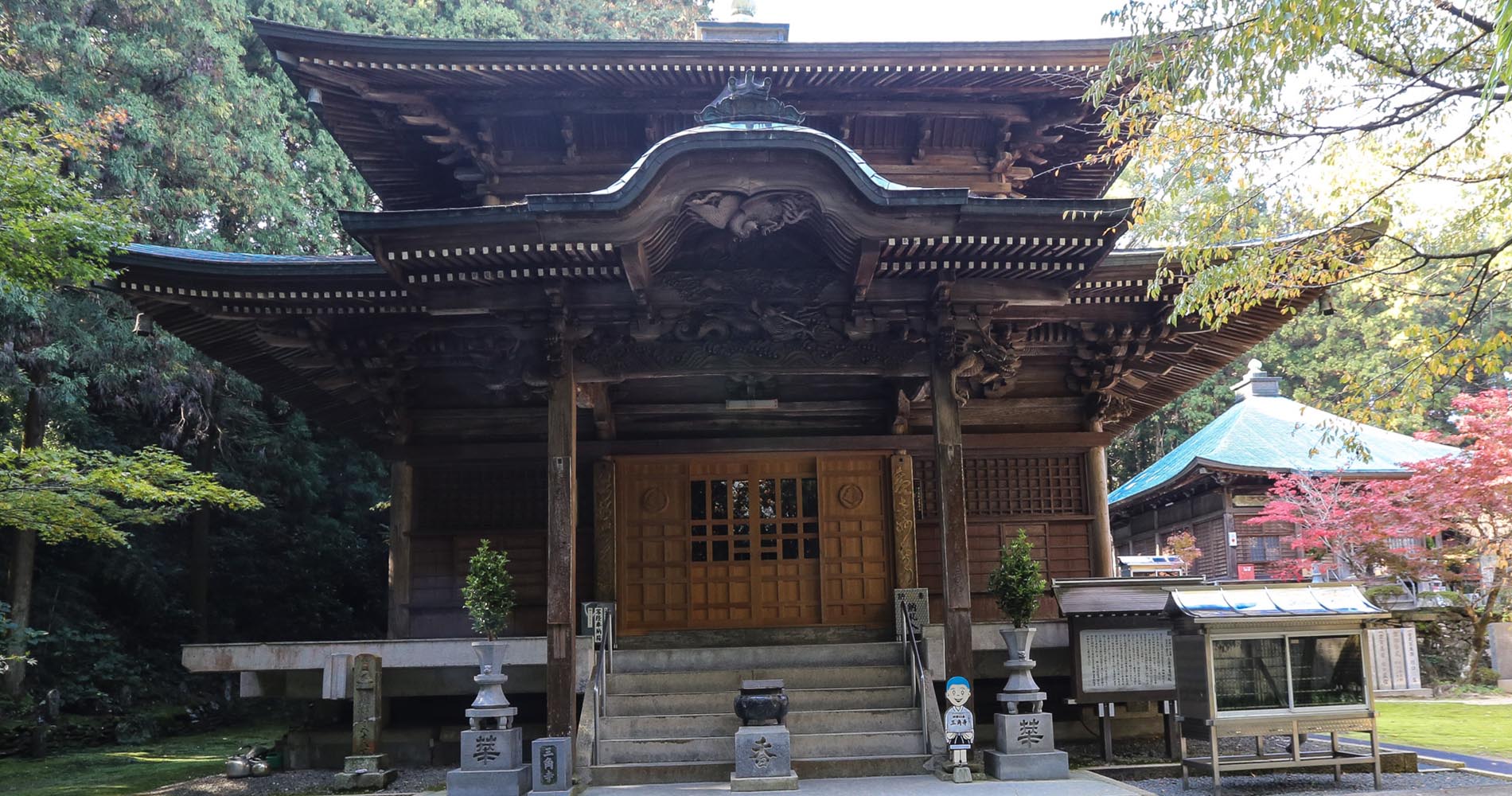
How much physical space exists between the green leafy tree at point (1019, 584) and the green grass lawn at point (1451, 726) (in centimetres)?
448

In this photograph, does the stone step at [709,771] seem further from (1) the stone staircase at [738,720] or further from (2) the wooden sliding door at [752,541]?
(2) the wooden sliding door at [752,541]

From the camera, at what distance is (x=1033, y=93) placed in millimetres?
12062

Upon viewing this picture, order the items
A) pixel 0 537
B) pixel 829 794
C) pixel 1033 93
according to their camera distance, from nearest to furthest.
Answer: pixel 829 794 < pixel 1033 93 < pixel 0 537

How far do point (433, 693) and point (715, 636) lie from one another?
10.1 ft

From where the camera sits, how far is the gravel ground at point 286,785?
10342 millimetres

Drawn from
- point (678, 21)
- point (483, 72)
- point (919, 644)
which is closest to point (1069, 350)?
point (919, 644)

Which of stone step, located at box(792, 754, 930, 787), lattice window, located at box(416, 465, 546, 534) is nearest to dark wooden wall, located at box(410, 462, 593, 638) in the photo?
lattice window, located at box(416, 465, 546, 534)

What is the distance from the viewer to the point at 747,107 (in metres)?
9.77

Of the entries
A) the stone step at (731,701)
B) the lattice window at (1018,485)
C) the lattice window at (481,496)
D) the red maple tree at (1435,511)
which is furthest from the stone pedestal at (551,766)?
the red maple tree at (1435,511)

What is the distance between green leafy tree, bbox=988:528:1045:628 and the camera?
957 cm

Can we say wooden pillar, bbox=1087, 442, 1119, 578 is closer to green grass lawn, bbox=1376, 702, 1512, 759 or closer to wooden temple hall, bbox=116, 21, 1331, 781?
wooden temple hall, bbox=116, 21, 1331, 781

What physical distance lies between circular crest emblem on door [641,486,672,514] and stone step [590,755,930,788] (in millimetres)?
3901

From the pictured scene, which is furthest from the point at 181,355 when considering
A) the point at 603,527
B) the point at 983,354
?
the point at 983,354

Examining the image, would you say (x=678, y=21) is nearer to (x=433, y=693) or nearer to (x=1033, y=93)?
(x=1033, y=93)
